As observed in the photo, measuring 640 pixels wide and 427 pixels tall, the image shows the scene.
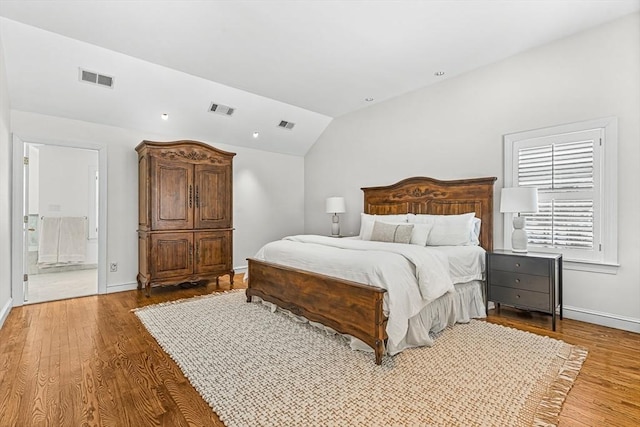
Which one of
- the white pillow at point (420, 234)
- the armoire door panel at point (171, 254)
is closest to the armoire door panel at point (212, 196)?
the armoire door panel at point (171, 254)

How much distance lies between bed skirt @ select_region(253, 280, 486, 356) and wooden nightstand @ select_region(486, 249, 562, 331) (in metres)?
0.17

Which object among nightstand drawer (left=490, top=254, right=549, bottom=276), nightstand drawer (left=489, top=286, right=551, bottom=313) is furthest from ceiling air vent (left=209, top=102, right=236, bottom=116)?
nightstand drawer (left=489, top=286, right=551, bottom=313)

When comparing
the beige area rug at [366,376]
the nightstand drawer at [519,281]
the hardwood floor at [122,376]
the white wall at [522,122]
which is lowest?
the hardwood floor at [122,376]

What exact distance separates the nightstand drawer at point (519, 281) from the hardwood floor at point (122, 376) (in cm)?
37

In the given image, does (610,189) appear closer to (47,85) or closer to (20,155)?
(47,85)

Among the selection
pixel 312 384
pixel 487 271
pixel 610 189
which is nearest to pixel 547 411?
pixel 312 384

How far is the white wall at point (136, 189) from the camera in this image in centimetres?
434

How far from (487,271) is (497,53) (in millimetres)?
2482

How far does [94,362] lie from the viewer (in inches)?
98.0

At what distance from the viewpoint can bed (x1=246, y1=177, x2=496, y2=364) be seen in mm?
2453

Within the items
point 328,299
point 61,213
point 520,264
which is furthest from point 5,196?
point 520,264

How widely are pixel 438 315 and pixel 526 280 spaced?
3.45 feet

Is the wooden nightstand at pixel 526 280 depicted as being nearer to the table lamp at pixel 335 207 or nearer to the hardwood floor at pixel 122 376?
the hardwood floor at pixel 122 376

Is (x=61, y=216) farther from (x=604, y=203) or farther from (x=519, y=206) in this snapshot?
(x=604, y=203)
